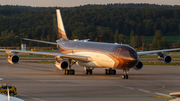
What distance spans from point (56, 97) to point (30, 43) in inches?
5373

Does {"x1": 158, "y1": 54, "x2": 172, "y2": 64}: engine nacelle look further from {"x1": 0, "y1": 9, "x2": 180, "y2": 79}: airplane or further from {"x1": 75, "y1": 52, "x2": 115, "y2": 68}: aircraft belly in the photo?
{"x1": 75, "y1": 52, "x2": 115, "y2": 68}: aircraft belly

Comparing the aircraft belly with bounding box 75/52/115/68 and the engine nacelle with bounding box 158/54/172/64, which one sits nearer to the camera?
the aircraft belly with bounding box 75/52/115/68

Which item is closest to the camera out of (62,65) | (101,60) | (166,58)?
(101,60)

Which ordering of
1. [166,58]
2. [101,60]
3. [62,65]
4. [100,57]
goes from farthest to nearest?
[166,58]
[62,65]
[100,57]
[101,60]

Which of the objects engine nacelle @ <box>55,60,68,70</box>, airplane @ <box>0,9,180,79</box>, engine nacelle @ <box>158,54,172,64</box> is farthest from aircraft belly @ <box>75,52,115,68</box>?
engine nacelle @ <box>158,54,172,64</box>

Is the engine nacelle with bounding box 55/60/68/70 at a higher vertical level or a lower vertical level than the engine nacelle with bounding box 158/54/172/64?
lower

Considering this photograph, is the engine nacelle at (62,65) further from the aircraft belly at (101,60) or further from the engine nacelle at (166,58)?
the engine nacelle at (166,58)

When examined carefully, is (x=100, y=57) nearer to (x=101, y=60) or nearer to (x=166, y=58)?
(x=101, y=60)

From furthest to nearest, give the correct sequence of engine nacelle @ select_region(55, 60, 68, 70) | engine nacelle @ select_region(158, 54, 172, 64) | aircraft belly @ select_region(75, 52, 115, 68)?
1. engine nacelle @ select_region(158, 54, 172, 64)
2. engine nacelle @ select_region(55, 60, 68, 70)
3. aircraft belly @ select_region(75, 52, 115, 68)

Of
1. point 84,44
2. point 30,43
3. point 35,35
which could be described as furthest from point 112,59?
point 35,35

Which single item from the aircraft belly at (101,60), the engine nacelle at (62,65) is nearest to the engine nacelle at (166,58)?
the aircraft belly at (101,60)

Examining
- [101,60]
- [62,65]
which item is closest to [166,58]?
[101,60]

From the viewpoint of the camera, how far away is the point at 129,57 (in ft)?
103

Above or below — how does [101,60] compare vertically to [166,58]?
below
